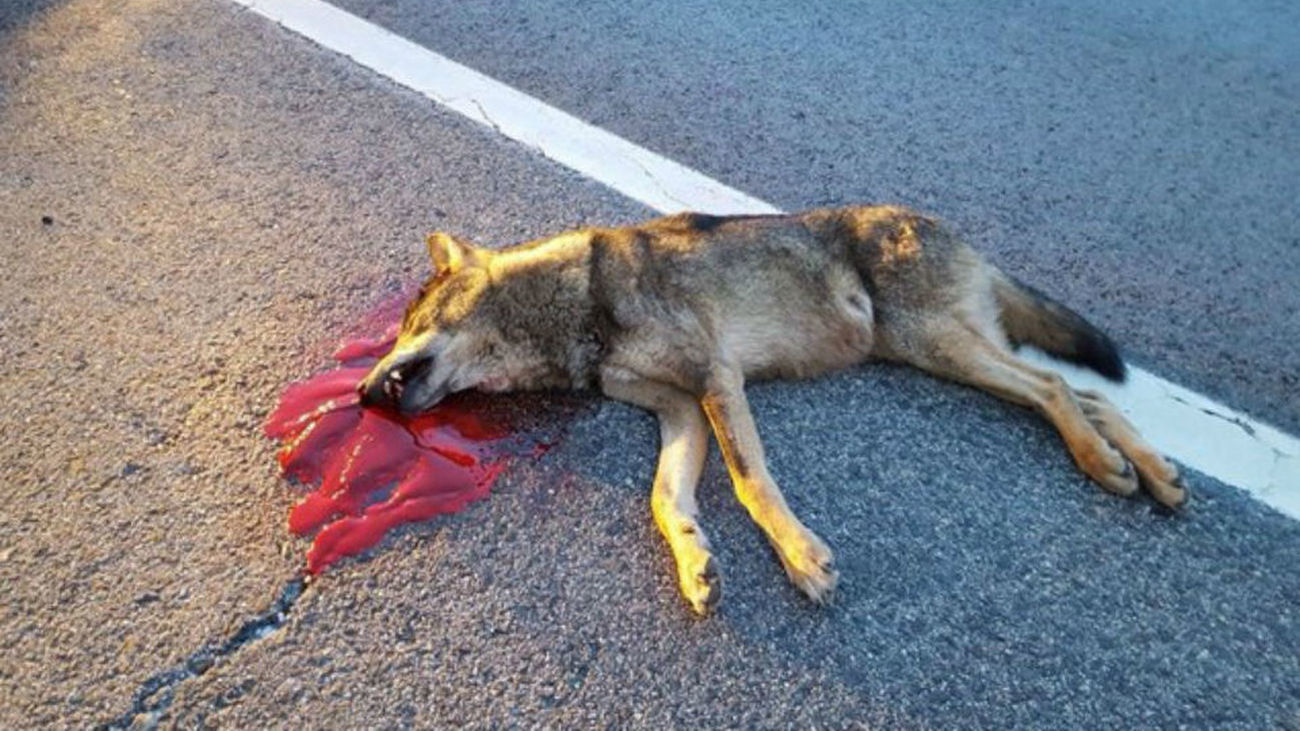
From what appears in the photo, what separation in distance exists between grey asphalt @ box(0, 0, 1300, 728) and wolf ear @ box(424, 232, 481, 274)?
12.7 inches

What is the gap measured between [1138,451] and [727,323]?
1380 millimetres

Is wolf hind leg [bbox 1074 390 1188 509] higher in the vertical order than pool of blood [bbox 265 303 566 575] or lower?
higher

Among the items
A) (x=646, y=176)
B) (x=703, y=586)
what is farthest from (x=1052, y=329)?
(x=646, y=176)

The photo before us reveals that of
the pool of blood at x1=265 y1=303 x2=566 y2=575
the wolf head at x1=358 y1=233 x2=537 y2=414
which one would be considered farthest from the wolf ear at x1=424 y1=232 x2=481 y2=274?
the pool of blood at x1=265 y1=303 x2=566 y2=575

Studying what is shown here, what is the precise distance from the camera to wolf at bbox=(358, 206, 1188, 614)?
11.6 feet

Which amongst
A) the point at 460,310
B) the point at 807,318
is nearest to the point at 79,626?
the point at 460,310

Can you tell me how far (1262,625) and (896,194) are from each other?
7.93ft

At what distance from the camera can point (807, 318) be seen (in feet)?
12.7

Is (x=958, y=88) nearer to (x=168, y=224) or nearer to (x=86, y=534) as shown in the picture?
(x=168, y=224)

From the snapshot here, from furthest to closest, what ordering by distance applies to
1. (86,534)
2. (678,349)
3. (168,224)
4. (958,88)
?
(958,88) < (168,224) < (678,349) < (86,534)

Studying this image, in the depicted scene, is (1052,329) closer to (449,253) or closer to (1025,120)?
(1025,120)

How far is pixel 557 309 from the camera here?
12.3ft

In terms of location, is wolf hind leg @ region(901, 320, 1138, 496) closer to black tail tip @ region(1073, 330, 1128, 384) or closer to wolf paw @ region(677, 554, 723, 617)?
black tail tip @ region(1073, 330, 1128, 384)

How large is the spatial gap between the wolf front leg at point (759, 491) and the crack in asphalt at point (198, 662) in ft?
4.20
